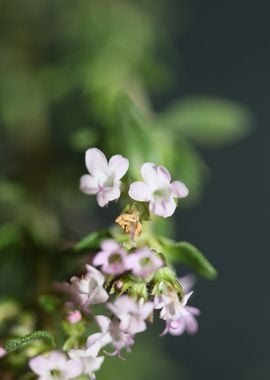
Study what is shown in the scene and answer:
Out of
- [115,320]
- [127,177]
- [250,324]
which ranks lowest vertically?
[115,320]

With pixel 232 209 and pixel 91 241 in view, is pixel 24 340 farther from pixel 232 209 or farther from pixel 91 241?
pixel 232 209

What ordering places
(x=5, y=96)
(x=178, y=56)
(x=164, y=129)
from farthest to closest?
(x=178, y=56)
(x=5, y=96)
(x=164, y=129)

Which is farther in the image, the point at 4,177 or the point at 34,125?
the point at 34,125

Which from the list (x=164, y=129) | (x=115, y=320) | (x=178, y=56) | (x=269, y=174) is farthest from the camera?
(x=269, y=174)

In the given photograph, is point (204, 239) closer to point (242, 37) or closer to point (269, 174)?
point (269, 174)

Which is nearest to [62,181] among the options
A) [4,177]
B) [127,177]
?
[4,177]

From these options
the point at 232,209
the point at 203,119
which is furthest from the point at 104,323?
the point at 232,209

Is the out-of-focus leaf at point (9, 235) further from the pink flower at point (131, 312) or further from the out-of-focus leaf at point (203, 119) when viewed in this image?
the out-of-focus leaf at point (203, 119)

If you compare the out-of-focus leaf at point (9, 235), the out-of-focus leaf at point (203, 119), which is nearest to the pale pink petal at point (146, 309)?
the out-of-focus leaf at point (9, 235)
